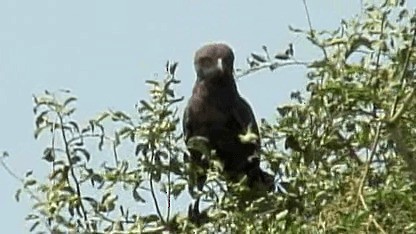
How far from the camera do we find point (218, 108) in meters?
4.66

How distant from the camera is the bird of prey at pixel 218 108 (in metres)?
4.49

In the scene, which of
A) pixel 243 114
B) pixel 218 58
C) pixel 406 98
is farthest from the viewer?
pixel 218 58

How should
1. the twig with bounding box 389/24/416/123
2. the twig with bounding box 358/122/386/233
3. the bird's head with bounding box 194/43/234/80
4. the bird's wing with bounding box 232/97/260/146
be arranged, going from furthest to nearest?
1. the bird's head with bounding box 194/43/234/80
2. the bird's wing with bounding box 232/97/260/146
3. the twig with bounding box 389/24/416/123
4. the twig with bounding box 358/122/386/233

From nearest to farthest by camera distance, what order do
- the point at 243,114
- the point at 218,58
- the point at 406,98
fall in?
the point at 406,98 → the point at 243,114 → the point at 218,58

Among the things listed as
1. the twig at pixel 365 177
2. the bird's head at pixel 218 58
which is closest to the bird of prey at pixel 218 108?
the bird's head at pixel 218 58

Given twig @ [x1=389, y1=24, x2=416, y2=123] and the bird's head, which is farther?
the bird's head

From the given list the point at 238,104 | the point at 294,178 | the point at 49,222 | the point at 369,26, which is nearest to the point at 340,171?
the point at 294,178

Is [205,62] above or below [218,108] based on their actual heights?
above

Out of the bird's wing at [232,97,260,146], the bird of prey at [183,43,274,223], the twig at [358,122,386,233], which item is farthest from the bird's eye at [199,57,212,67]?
the twig at [358,122,386,233]

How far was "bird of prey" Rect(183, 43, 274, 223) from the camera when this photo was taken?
4.49 meters

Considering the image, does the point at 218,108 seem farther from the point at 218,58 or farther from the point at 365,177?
the point at 365,177

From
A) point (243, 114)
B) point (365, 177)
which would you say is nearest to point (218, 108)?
point (243, 114)

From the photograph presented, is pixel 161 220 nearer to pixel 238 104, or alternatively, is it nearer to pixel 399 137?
pixel 399 137

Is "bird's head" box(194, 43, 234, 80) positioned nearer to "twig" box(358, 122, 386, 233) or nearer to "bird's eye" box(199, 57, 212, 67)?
"bird's eye" box(199, 57, 212, 67)
